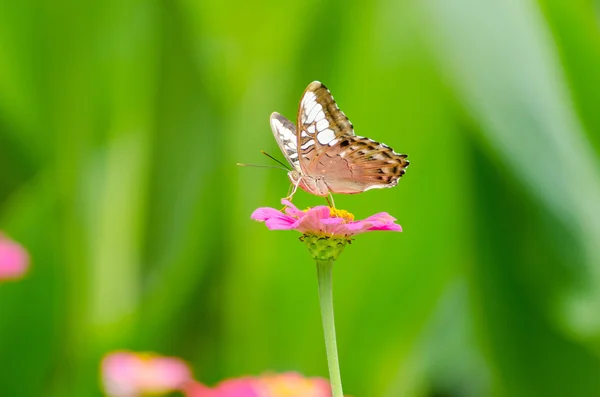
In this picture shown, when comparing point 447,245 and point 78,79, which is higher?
point 78,79

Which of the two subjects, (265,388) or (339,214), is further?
(265,388)

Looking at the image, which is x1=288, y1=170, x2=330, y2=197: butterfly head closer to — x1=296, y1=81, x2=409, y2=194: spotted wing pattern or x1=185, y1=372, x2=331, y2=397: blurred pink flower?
x1=296, y1=81, x2=409, y2=194: spotted wing pattern

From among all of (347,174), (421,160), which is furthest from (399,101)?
(347,174)

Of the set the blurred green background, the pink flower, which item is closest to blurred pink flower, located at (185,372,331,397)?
the pink flower

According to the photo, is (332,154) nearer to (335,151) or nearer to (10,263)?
(335,151)

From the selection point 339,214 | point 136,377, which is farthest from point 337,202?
point 339,214

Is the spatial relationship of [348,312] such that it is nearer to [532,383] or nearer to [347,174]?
[532,383]

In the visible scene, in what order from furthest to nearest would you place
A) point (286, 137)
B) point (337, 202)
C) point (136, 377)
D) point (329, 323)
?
point (337, 202)
point (136, 377)
point (286, 137)
point (329, 323)

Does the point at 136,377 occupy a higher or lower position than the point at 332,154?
lower

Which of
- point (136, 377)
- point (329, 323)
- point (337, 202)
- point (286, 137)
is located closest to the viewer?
point (329, 323)
